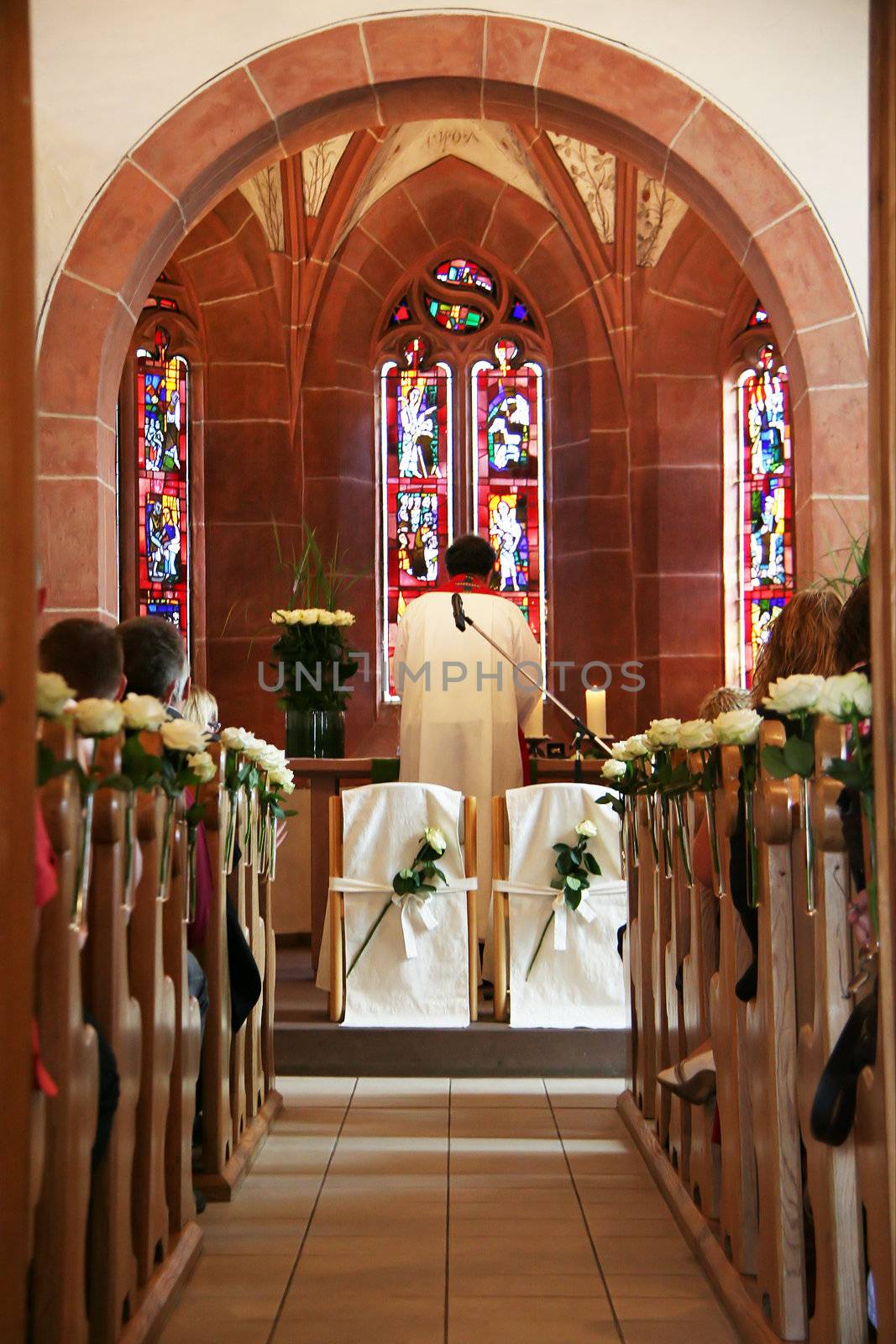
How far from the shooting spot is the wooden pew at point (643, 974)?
4.43m

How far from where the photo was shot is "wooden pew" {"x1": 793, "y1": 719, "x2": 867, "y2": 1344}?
94.7 inches

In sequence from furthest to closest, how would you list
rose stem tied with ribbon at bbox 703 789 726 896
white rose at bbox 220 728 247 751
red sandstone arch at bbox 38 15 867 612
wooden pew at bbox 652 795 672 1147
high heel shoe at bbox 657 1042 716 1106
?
red sandstone arch at bbox 38 15 867 612, wooden pew at bbox 652 795 672 1147, white rose at bbox 220 728 247 751, high heel shoe at bbox 657 1042 716 1106, rose stem tied with ribbon at bbox 703 789 726 896

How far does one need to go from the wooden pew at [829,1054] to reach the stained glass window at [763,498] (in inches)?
277

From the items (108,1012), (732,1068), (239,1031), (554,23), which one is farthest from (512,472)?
(108,1012)

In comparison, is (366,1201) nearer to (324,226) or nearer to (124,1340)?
(124,1340)

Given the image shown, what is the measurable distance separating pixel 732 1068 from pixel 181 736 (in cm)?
130

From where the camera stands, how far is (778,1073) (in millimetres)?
2732

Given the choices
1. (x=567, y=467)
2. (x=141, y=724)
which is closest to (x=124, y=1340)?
(x=141, y=724)

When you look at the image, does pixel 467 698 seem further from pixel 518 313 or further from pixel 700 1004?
pixel 518 313

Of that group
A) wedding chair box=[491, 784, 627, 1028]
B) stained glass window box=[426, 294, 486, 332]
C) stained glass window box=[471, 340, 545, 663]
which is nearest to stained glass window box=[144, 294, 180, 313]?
stained glass window box=[426, 294, 486, 332]

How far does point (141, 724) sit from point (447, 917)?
2.90 metres

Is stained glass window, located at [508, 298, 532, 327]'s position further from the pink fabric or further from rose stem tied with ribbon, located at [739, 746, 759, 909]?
rose stem tied with ribbon, located at [739, 746, 759, 909]

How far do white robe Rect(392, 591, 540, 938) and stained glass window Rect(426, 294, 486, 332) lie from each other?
3.85 metres

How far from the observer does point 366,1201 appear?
378cm
